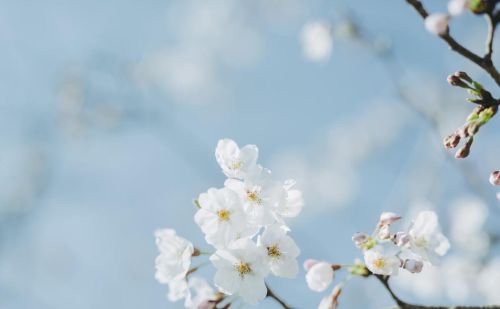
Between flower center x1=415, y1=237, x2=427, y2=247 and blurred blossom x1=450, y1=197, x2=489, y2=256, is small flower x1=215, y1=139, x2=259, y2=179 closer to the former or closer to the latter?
flower center x1=415, y1=237, x2=427, y2=247

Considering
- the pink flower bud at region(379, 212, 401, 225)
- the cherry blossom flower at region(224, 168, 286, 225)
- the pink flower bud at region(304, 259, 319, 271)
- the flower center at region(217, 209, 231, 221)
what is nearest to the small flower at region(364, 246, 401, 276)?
the pink flower bud at region(379, 212, 401, 225)

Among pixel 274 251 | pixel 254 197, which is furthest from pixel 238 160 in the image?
pixel 274 251

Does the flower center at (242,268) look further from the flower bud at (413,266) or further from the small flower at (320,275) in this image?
the flower bud at (413,266)

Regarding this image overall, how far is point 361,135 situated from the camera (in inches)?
495

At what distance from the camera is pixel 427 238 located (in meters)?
2.05

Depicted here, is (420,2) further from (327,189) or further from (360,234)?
(327,189)

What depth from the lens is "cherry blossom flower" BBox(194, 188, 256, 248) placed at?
195 centimetres

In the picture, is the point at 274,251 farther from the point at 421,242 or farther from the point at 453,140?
the point at 453,140

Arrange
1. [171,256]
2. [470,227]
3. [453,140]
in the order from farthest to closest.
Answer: [470,227] → [171,256] → [453,140]

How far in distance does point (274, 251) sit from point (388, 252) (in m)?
0.41

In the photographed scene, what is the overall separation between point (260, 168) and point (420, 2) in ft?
2.60

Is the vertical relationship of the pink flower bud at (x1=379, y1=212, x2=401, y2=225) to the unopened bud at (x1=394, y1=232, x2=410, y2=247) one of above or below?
above

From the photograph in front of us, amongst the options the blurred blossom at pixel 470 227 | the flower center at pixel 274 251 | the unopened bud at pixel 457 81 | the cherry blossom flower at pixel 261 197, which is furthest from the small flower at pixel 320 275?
the blurred blossom at pixel 470 227

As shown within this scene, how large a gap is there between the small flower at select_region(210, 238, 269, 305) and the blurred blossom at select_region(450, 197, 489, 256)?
385cm
